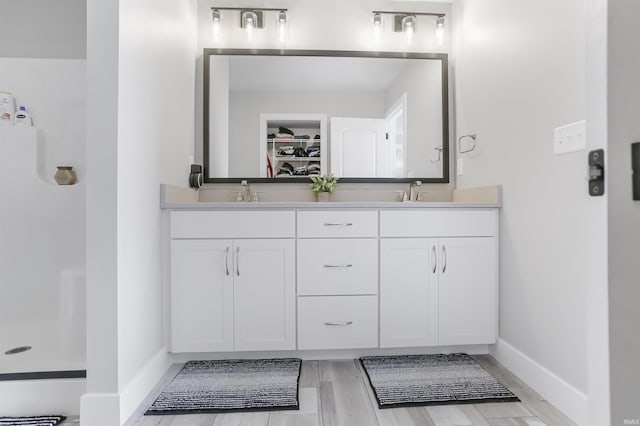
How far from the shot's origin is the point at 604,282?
0.60 meters

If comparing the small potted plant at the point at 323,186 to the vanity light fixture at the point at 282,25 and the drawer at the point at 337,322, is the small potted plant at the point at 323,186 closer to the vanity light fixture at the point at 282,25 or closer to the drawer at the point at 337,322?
the drawer at the point at 337,322

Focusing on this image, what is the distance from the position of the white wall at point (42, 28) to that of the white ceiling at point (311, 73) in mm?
993

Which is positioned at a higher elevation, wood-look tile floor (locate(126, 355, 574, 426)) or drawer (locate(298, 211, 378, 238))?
drawer (locate(298, 211, 378, 238))

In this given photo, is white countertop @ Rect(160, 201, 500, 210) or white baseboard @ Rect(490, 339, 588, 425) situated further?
white countertop @ Rect(160, 201, 500, 210)

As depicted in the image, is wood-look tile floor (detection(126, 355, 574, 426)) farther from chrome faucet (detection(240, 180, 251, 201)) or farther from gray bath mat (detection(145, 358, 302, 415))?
chrome faucet (detection(240, 180, 251, 201))

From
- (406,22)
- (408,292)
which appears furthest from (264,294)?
(406,22)

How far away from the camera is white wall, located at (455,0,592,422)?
1.47m

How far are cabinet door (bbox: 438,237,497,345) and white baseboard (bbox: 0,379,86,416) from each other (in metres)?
1.87

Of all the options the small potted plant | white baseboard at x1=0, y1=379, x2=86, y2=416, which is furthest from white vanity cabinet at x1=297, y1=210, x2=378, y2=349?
white baseboard at x1=0, y1=379, x2=86, y2=416

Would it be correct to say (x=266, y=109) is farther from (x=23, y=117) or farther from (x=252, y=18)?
(x=23, y=117)

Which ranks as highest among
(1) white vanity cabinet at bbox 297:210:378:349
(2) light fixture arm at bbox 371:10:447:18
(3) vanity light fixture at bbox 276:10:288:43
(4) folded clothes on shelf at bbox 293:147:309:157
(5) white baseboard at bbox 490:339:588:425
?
(2) light fixture arm at bbox 371:10:447:18

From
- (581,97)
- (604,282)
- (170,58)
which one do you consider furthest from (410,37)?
(604,282)

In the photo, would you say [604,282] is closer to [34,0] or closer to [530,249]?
[530,249]

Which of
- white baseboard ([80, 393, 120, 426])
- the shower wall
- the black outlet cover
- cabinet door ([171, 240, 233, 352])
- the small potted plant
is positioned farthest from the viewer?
the small potted plant
